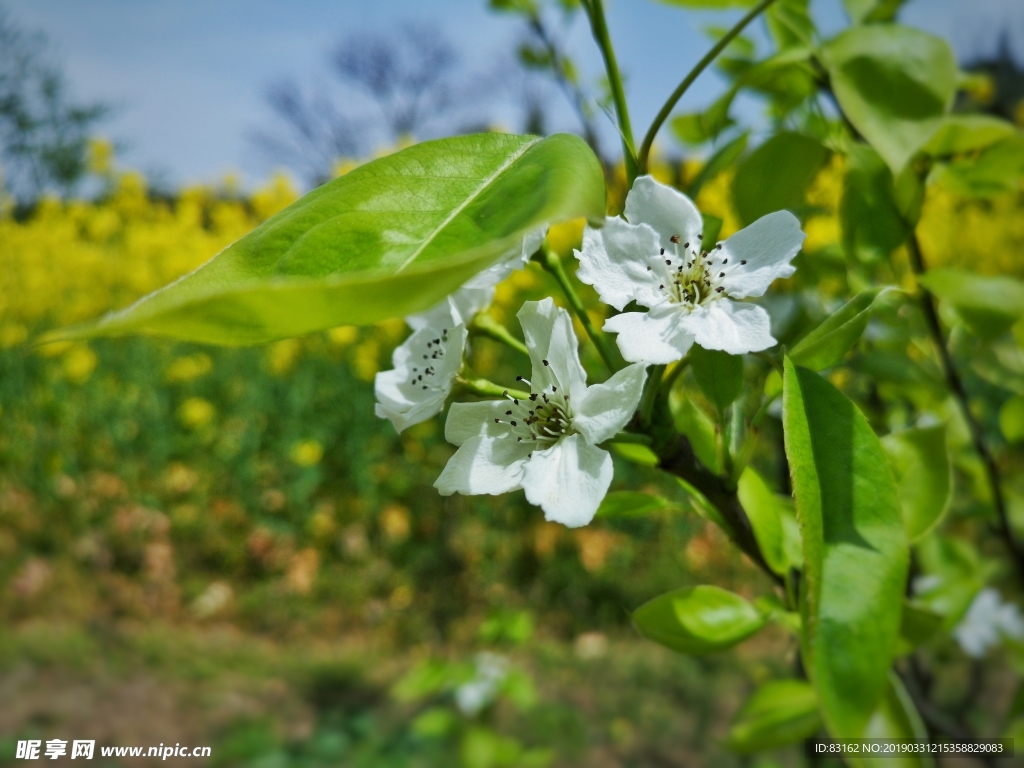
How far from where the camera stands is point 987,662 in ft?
6.59

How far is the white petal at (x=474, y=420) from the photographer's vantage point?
1.20 ft

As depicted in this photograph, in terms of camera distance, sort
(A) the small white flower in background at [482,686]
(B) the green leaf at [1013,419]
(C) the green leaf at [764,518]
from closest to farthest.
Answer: (C) the green leaf at [764,518] < (B) the green leaf at [1013,419] < (A) the small white flower in background at [482,686]

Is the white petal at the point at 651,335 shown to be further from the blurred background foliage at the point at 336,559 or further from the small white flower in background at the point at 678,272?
the blurred background foliage at the point at 336,559

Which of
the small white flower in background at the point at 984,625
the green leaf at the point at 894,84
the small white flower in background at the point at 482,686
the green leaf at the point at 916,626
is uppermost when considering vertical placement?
the green leaf at the point at 894,84

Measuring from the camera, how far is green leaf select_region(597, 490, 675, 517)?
1.36ft

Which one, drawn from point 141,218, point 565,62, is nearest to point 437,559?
point 565,62

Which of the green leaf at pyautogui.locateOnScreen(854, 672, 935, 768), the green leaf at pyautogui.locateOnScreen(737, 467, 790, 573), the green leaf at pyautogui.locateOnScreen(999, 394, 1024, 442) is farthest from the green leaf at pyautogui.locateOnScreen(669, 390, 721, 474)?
the green leaf at pyautogui.locateOnScreen(999, 394, 1024, 442)

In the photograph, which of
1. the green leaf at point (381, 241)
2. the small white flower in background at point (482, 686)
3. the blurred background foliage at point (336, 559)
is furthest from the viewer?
the blurred background foliage at point (336, 559)

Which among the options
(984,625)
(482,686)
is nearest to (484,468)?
(984,625)

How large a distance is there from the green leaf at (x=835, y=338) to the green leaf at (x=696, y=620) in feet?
0.55

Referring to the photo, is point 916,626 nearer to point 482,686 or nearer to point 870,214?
point 870,214

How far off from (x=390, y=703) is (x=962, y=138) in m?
2.02

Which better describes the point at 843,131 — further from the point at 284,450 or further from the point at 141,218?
the point at 141,218

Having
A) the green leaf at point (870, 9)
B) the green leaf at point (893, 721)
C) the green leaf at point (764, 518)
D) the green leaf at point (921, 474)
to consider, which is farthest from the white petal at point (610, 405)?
the green leaf at point (870, 9)
